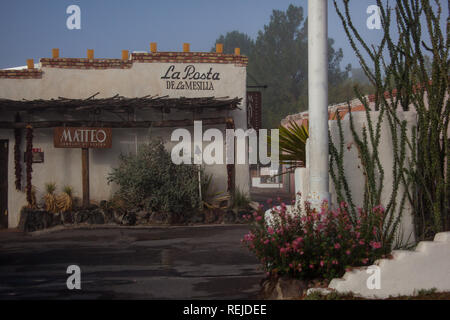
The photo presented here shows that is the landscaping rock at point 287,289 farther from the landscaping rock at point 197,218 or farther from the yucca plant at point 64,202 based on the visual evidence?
the yucca plant at point 64,202

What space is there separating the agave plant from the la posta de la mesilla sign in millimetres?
6693

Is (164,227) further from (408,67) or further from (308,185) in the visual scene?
(408,67)

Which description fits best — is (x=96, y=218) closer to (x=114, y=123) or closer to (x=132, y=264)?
(x=114, y=123)

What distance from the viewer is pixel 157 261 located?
987cm

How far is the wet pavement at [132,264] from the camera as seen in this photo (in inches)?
294

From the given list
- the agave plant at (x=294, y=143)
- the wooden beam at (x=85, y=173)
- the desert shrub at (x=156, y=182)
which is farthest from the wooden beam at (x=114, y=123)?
the agave plant at (x=294, y=143)

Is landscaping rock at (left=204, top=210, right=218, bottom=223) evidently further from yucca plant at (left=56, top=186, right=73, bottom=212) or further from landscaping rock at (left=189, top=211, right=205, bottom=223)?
yucca plant at (left=56, top=186, right=73, bottom=212)

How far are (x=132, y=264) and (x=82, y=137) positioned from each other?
6.61 m

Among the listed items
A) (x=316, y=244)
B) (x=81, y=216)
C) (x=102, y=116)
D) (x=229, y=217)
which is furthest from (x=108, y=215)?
(x=316, y=244)

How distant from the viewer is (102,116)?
1595 cm

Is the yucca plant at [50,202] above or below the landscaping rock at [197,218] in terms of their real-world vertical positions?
above

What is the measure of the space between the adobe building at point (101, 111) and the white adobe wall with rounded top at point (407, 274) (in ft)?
30.5

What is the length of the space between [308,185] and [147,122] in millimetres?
8749

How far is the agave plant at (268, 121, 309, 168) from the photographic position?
990 centimetres
